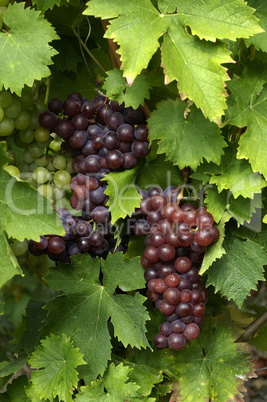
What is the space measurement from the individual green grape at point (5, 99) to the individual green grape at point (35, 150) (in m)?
0.12

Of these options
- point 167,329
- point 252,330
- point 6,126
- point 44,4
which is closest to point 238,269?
point 167,329

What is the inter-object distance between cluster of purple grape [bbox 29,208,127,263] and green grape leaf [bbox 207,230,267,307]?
26 cm

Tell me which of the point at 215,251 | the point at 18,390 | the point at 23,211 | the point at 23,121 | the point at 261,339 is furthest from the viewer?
the point at 261,339

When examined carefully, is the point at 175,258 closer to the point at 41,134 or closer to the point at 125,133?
the point at 125,133

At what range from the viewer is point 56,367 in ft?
3.47

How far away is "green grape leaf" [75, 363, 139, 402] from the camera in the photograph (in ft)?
3.45

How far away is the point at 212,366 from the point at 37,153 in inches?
27.9

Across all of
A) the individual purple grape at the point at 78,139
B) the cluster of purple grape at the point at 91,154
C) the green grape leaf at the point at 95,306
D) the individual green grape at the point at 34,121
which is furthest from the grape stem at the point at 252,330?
the individual green grape at the point at 34,121

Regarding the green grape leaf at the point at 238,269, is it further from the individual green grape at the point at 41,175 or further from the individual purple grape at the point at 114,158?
the individual green grape at the point at 41,175

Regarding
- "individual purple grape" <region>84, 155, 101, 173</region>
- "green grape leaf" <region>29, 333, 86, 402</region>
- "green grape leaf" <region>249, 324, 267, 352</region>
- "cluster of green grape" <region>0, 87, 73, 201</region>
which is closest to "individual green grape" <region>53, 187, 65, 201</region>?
"cluster of green grape" <region>0, 87, 73, 201</region>

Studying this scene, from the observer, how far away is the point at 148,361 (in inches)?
46.8

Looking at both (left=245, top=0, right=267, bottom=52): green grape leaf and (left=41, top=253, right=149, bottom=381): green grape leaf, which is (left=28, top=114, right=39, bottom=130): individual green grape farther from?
(left=245, top=0, right=267, bottom=52): green grape leaf

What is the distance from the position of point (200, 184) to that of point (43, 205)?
39cm

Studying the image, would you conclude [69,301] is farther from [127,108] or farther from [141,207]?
[127,108]
